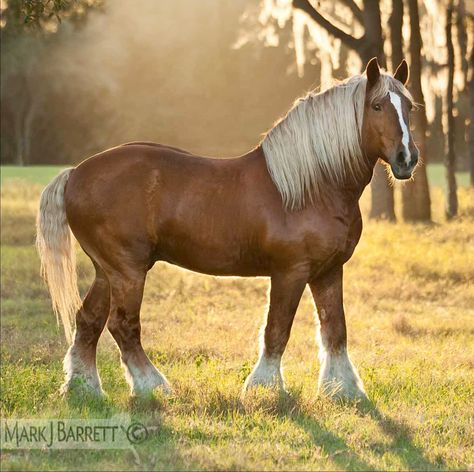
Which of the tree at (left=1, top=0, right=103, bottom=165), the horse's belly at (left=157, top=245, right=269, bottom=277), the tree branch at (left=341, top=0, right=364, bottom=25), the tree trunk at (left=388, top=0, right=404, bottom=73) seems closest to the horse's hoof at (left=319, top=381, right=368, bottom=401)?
the horse's belly at (left=157, top=245, right=269, bottom=277)

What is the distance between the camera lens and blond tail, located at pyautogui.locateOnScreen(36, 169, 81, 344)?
641cm

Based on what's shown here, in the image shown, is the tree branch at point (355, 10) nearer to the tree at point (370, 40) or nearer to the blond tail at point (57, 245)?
the tree at point (370, 40)

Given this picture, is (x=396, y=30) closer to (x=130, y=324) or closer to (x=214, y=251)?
(x=214, y=251)

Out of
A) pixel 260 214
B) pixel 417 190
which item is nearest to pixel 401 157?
pixel 260 214

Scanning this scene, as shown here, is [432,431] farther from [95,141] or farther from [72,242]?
[95,141]

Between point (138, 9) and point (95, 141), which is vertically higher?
point (138, 9)

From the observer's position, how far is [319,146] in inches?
239

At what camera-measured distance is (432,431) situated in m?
5.51

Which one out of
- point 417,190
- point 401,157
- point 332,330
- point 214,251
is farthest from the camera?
point 417,190

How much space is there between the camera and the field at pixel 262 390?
16.0 ft

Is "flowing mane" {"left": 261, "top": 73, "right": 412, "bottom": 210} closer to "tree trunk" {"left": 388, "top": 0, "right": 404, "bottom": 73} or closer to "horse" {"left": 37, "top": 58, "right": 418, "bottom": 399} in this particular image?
"horse" {"left": 37, "top": 58, "right": 418, "bottom": 399}

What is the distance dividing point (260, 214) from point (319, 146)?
612 millimetres

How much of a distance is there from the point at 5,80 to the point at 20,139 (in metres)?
4.49

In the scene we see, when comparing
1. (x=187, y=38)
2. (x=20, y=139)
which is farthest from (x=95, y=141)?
(x=187, y=38)
